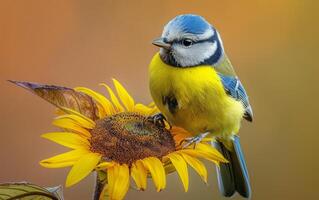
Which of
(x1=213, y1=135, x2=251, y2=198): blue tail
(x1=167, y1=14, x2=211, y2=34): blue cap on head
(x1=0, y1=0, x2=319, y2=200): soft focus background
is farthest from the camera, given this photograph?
(x1=0, y1=0, x2=319, y2=200): soft focus background

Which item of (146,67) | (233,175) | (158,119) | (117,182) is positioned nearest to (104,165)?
(117,182)

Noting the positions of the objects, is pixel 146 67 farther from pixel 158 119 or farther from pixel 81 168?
pixel 81 168

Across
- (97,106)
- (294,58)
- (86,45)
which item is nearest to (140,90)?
(86,45)

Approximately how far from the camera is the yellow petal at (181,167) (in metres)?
0.43

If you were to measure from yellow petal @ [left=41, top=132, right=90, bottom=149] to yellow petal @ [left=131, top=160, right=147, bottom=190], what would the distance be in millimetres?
38

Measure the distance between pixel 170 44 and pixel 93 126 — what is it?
0.11m

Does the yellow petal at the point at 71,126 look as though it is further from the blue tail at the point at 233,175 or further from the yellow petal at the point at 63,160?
the blue tail at the point at 233,175

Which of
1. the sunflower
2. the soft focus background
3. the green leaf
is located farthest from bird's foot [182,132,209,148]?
the soft focus background

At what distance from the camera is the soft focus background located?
0.83m

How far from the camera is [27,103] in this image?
0.85 meters

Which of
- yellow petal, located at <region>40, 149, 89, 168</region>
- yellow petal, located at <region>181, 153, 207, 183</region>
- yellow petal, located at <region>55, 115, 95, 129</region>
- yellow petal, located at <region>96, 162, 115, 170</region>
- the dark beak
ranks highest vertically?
the dark beak

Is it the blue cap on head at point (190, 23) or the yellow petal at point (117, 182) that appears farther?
the blue cap on head at point (190, 23)

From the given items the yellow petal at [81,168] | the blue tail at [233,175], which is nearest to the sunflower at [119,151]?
the yellow petal at [81,168]

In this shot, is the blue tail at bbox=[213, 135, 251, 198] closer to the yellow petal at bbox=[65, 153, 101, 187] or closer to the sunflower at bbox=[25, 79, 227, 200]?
the sunflower at bbox=[25, 79, 227, 200]
